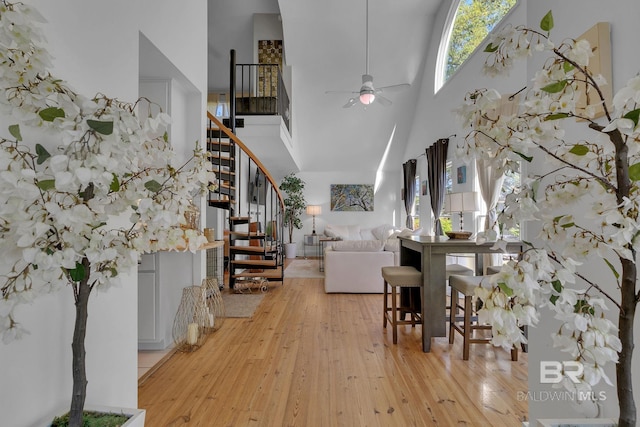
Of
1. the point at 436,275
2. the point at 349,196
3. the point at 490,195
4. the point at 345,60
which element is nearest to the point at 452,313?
the point at 436,275

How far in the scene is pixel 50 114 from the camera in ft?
2.57

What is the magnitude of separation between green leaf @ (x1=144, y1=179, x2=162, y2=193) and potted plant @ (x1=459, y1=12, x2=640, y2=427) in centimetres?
90

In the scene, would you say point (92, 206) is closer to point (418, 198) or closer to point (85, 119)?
point (85, 119)

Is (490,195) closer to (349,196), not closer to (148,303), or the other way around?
(148,303)

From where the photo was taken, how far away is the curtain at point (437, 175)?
18.9 ft

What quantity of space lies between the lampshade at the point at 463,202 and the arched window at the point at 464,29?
2427 mm

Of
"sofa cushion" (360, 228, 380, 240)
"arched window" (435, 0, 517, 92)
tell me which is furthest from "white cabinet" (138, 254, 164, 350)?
"sofa cushion" (360, 228, 380, 240)

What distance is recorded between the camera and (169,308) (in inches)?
115

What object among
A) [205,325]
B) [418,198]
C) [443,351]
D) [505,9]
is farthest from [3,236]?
[418,198]

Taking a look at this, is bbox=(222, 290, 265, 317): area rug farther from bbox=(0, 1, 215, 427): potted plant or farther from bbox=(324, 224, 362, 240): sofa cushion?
bbox=(324, 224, 362, 240): sofa cushion

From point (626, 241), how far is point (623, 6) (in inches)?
40.8

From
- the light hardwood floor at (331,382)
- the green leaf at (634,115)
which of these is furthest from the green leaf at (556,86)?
the light hardwood floor at (331,382)

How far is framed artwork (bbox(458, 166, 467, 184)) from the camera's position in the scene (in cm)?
505

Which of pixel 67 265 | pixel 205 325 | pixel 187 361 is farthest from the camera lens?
pixel 205 325
